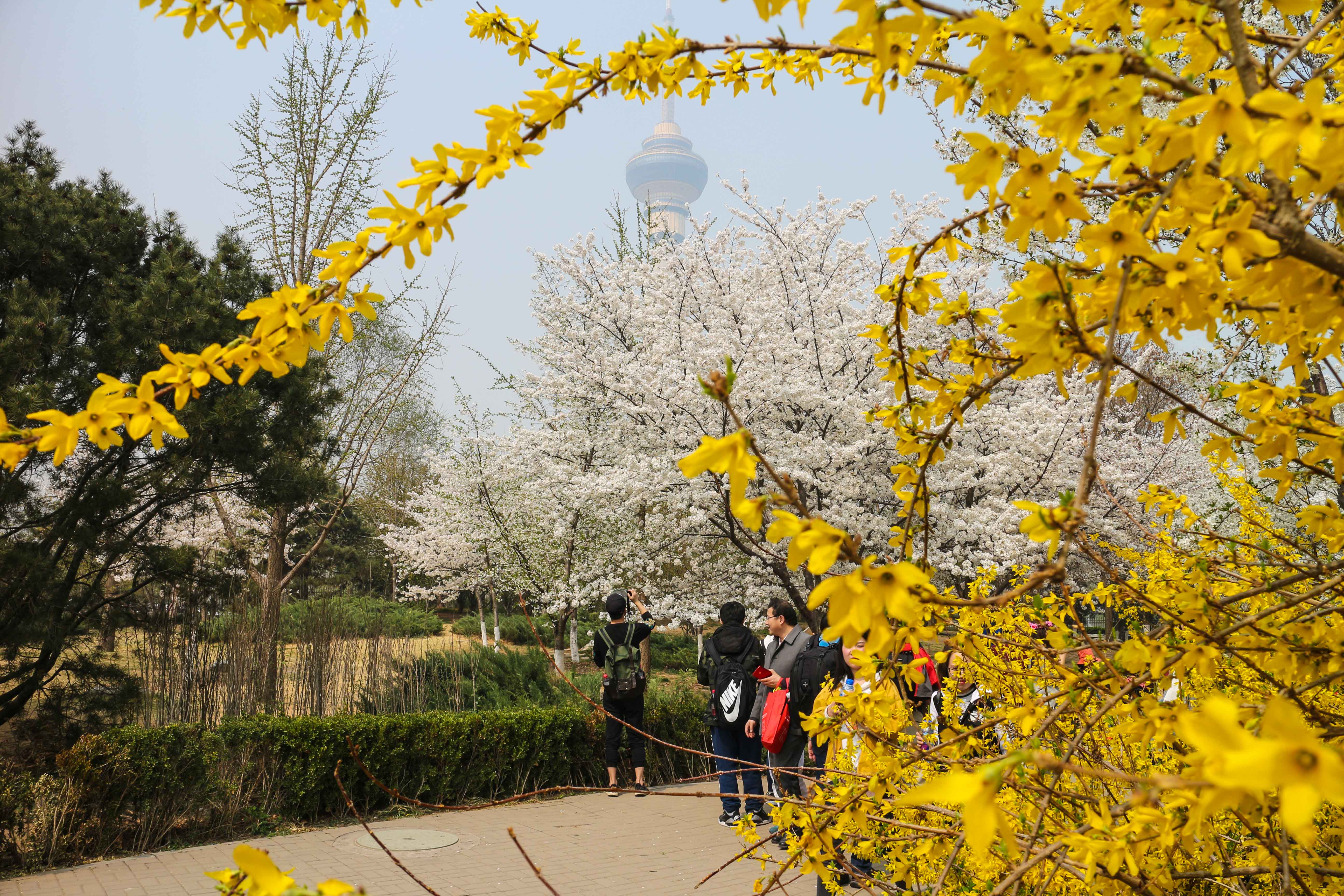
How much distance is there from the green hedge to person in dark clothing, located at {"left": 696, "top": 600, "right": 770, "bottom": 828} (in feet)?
4.02

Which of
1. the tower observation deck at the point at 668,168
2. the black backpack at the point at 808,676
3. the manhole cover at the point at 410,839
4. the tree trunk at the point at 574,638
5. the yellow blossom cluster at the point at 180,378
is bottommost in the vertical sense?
the manhole cover at the point at 410,839

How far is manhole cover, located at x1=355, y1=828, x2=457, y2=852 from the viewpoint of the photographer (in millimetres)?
5523

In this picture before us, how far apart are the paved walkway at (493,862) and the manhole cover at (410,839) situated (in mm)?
60

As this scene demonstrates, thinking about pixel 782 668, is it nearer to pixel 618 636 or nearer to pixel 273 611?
pixel 618 636

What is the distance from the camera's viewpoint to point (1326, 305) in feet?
3.75

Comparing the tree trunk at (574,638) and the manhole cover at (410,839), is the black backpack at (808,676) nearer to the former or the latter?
the manhole cover at (410,839)

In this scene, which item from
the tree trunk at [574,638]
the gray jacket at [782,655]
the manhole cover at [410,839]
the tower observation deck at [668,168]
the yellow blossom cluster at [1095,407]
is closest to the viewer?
the yellow blossom cluster at [1095,407]

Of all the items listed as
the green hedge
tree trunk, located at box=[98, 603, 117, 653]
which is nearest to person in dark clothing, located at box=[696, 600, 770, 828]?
the green hedge

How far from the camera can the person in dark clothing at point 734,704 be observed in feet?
19.6

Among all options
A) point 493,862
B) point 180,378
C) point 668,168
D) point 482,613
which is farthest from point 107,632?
point 668,168

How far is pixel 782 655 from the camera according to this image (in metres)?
5.70

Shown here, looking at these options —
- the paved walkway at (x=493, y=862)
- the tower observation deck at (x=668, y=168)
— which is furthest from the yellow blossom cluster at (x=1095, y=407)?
the tower observation deck at (x=668, y=168)

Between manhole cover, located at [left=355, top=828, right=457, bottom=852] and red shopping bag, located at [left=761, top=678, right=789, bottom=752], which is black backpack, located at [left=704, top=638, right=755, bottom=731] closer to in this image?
red shopping bag, located at [left=761, top=678, right=789, bottom=752]

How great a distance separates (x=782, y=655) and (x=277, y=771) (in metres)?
3.80
